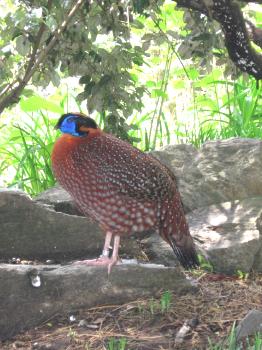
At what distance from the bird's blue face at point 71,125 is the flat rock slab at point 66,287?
0.73 metres

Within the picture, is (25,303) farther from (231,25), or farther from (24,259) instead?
(231,25)

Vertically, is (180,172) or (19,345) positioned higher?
(180,172)

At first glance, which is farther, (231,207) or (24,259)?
(231,207)

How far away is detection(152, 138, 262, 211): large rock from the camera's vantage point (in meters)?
4.71

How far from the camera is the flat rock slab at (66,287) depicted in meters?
3.29

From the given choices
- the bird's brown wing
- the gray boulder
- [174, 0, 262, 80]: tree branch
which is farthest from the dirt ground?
[174, 0, 262, 80]: tree branch

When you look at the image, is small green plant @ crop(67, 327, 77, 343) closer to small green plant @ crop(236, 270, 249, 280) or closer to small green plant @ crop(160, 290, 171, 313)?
small green plant @ crop(160, 290, 171, 313)

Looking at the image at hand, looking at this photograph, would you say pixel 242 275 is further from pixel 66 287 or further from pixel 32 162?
pixel 32 162

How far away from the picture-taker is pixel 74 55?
395 centimetres

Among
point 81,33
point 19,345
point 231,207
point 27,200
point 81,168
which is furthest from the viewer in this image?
point 231,207

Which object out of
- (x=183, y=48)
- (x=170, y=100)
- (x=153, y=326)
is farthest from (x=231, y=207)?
(x=170, y=100)

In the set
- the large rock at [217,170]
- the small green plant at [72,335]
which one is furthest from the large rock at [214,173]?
the small green plant at [72,335]

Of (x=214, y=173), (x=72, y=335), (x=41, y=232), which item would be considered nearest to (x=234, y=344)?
(x=72, y=335)

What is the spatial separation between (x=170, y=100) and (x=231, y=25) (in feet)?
16.1
